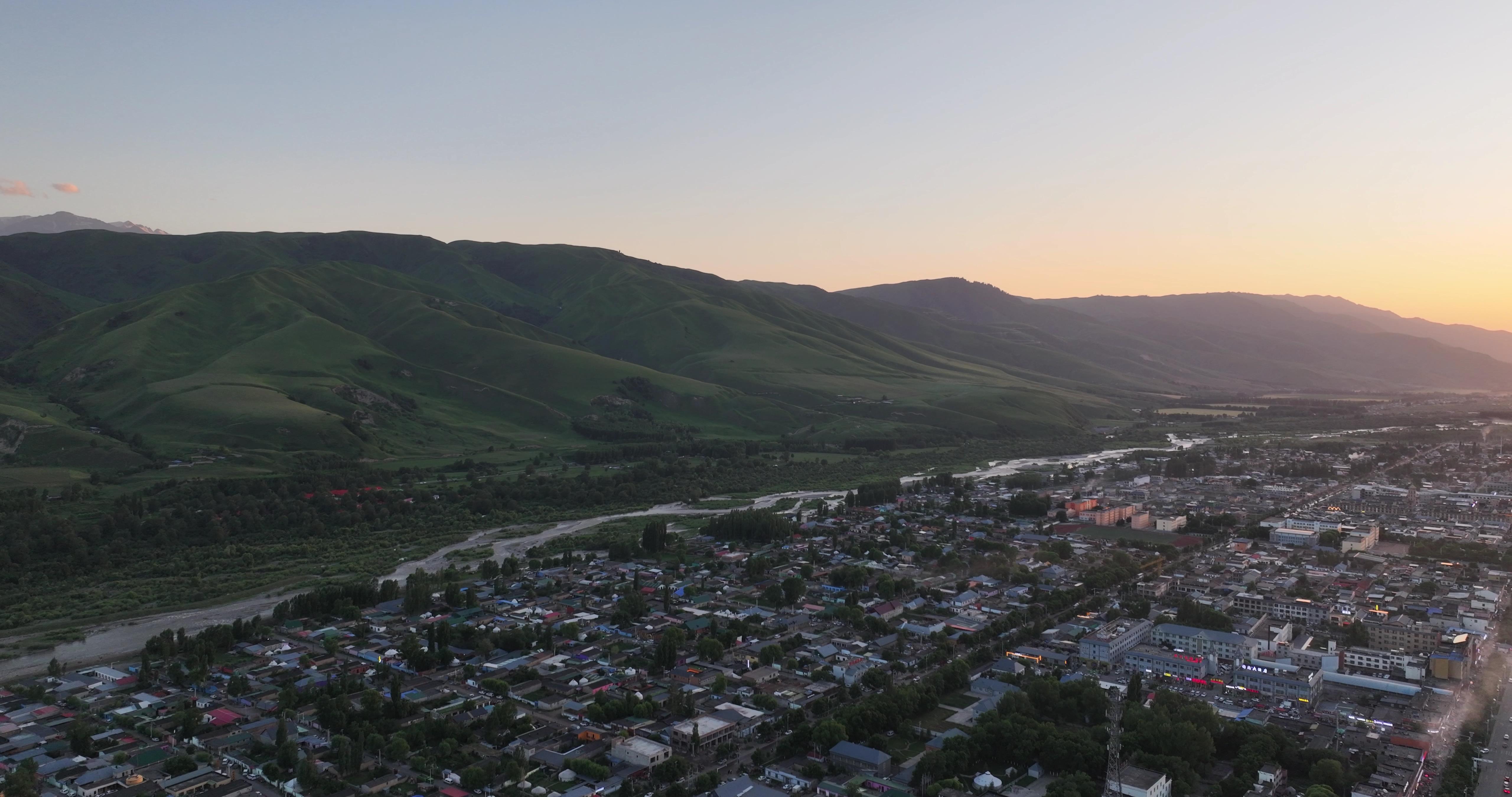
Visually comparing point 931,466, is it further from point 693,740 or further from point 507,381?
point 693,740

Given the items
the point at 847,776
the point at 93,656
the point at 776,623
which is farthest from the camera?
the point at 776,623

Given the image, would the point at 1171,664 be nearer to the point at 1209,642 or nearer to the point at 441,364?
the point at 1209,642

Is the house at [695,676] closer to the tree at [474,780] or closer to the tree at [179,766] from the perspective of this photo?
the tree at [474,780]

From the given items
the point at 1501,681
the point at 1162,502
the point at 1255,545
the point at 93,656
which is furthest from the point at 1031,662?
the point at 1162,502

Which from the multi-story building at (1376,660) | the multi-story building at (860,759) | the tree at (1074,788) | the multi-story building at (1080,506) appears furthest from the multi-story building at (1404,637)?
the multi-story building at (1080,506)

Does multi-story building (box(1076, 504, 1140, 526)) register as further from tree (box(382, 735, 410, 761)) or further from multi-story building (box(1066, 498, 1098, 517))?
tree (box(382, 735, 410, 761))

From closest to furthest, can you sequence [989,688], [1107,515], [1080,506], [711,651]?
[989,688] < [711,651] < [1107,515] < [1080,506]

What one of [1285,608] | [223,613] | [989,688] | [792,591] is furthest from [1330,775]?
[223,613]
